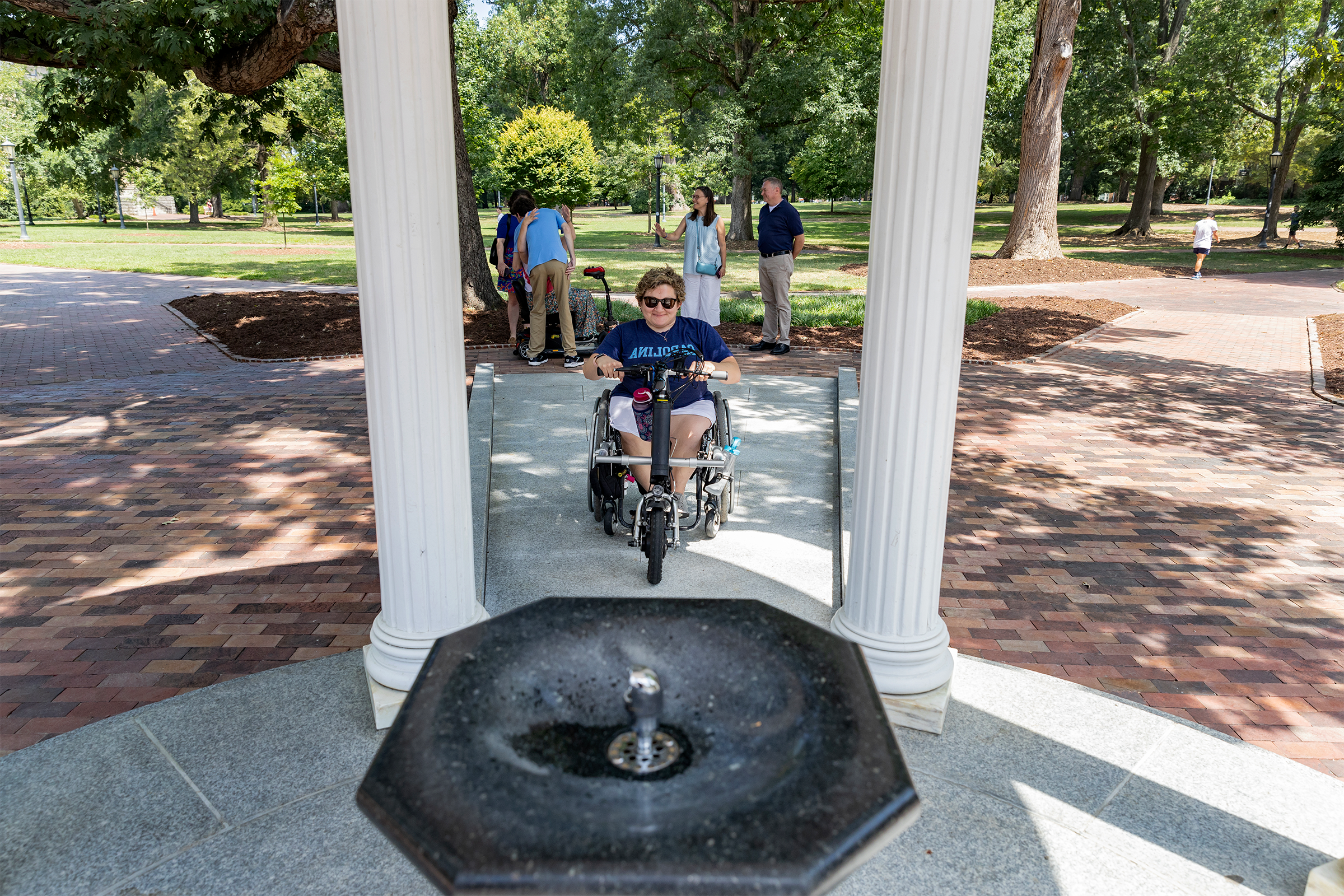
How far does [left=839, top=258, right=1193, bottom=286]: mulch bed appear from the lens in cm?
2108

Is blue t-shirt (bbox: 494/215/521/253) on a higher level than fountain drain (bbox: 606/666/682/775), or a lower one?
higher

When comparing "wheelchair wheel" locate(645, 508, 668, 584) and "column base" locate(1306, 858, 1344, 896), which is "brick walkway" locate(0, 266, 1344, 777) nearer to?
"column base" locate(1306, 858, 1344, 896)

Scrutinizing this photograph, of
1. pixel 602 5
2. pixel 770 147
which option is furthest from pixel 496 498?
pixel 602 5

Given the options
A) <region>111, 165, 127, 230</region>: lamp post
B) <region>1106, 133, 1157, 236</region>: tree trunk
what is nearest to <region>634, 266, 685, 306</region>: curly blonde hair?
<region>1106, 133, 1157, 236</region>: tree trunk

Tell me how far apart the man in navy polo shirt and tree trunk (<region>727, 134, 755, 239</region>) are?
18364mm

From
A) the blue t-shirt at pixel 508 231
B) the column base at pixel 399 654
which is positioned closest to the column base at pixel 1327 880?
the column base at pixel 399 654

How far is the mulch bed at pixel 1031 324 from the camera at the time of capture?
12.7 meters

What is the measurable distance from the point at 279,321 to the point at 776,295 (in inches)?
314


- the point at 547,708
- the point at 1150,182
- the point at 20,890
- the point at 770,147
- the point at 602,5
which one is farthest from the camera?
the point at 1150,182

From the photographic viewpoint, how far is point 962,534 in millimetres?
6027

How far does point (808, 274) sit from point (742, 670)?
2108 cm

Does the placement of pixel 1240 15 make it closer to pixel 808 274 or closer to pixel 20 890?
pixel 808 274

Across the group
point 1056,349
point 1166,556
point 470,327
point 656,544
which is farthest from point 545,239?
point 1056,349

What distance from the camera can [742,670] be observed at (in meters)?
2.25
